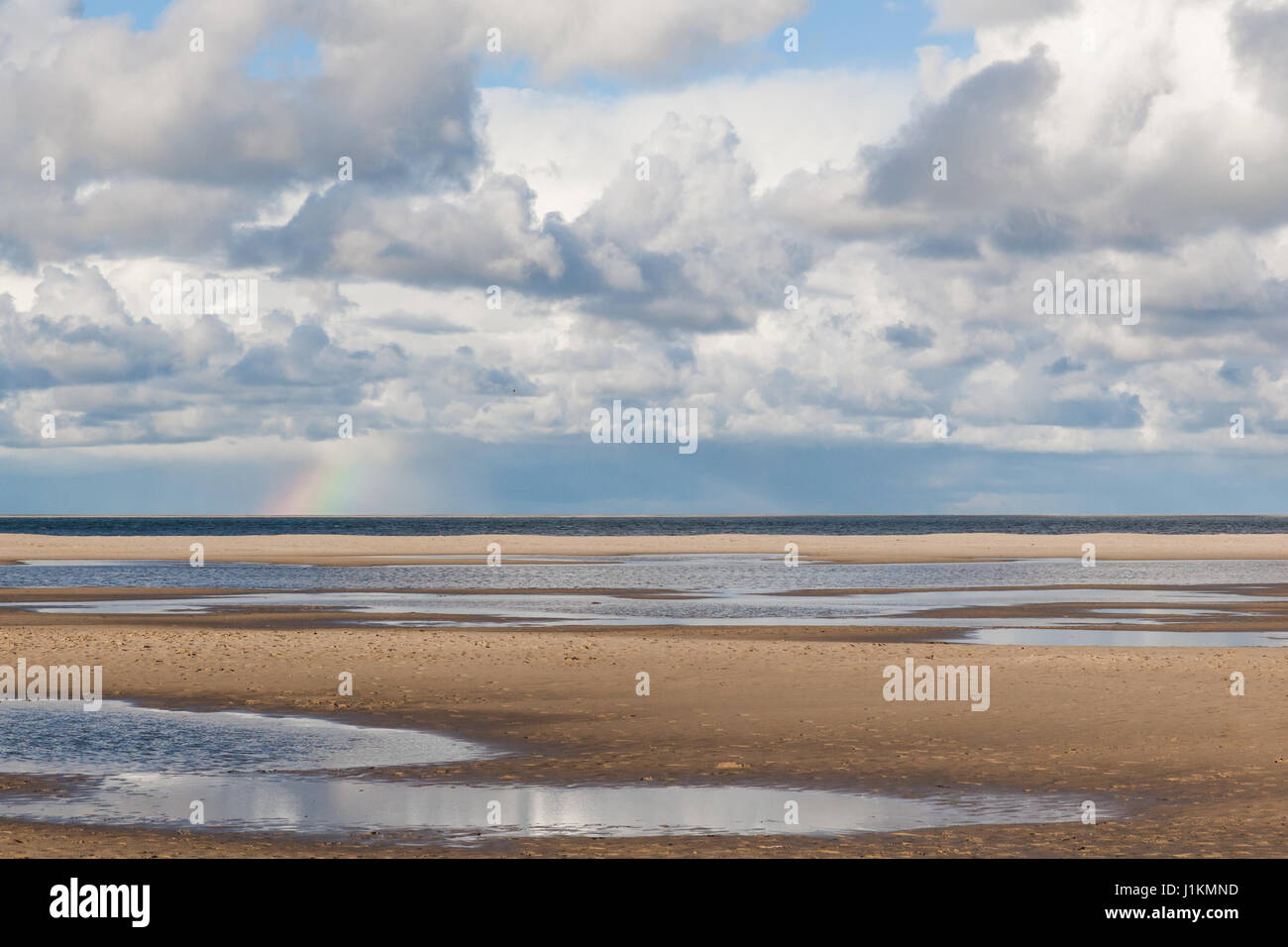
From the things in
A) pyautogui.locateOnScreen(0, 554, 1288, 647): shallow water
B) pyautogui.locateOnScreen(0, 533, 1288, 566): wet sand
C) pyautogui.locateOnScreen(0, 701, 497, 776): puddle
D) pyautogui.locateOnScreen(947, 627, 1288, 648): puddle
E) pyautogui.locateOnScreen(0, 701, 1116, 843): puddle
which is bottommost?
pyautogui.locateOnScreen(0, 701, 1116, 843): puddle

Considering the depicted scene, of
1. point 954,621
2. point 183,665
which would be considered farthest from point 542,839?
point 954,621

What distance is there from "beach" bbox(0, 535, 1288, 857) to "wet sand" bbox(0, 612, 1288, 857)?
0.21ft

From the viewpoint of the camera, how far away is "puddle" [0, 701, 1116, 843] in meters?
14.8

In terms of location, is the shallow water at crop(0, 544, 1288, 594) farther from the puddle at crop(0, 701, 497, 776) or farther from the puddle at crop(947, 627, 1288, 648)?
the puddle at crop(0, 701, 497, 776)

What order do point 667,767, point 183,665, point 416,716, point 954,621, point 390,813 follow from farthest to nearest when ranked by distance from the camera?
point 954,621, point 183,665, point 416,716, point 667,767, point 390,813

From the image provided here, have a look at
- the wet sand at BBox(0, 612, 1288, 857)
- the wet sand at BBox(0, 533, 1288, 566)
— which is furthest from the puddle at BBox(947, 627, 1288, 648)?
the wet sand at BBox(0, 533, 1288, 566)

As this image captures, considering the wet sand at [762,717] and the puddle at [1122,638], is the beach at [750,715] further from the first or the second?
the puddle at [1122,638]

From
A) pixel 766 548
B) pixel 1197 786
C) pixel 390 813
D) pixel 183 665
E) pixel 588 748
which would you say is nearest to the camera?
pixel 390 813

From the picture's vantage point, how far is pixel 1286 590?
57375mm

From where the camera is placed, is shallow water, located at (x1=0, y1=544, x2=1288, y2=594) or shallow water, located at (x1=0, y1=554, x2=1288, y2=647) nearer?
shallow water, located at (x1=0, y1=554, x2=1288, y2=647)

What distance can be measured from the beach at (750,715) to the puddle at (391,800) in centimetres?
53
